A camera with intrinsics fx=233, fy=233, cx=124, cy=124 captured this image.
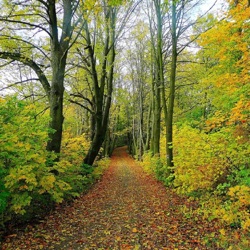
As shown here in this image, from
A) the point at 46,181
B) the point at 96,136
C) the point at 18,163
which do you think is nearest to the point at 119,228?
the point at 46,181

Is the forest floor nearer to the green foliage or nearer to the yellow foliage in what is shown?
the green foliage

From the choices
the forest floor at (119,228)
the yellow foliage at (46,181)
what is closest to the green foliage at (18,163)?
the yellow foliage at (46,181)

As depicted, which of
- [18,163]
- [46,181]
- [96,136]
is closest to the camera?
[18,163]

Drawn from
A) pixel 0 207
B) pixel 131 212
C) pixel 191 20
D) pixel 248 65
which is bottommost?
pixel 131 212

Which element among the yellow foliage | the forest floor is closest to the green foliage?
the yellow foliage

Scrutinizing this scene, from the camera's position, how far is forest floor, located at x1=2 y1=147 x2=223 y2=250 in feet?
14.4

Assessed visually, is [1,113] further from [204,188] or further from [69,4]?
[204,188]

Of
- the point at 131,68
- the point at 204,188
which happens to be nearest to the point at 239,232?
the point at 204,188

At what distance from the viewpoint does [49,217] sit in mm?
5977

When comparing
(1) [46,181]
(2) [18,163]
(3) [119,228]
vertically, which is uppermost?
(2) [18,163]

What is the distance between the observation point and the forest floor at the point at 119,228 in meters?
4.38

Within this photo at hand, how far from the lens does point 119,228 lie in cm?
528

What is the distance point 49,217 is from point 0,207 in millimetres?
1987

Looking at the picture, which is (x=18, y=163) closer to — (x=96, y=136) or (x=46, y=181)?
(x=46, y=181)
